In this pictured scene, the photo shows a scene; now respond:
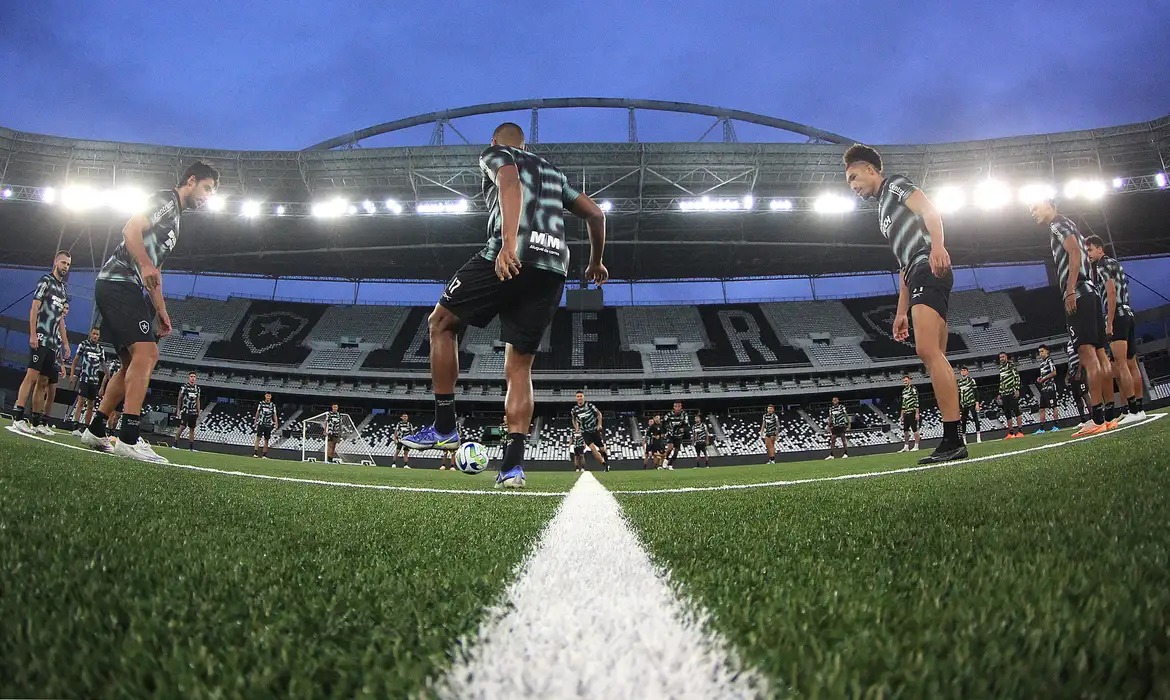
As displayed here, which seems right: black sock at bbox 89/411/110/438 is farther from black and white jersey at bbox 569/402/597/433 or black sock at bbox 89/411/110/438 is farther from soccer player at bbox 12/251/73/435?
black and white jersey at bbox 569/402/597/433

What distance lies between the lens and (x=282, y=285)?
1337 inches

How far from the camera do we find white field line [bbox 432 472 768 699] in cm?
61

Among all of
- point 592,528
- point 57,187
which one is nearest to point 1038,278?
point 592,528

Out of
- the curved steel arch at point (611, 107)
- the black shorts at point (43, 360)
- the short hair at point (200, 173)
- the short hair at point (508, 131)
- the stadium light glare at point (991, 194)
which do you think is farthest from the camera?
the curved steel arch at point (611, 107)

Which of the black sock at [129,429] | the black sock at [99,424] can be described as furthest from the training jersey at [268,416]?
the black sock at [129,429]

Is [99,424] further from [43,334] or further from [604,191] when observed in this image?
[604,191]

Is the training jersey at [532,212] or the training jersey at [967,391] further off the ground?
the training jersey at [532,212]

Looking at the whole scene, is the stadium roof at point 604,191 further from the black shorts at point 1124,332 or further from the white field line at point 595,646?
the white field line at point 595,646

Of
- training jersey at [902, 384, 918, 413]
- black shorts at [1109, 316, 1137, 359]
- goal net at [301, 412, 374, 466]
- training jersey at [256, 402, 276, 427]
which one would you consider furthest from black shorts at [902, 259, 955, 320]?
goal net at [301, 412, 374, 466]

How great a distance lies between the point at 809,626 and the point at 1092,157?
27.6 m

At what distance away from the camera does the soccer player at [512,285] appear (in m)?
3.12

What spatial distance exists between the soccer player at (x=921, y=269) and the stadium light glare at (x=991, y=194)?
69.8ft

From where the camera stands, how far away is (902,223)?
14.3 feet

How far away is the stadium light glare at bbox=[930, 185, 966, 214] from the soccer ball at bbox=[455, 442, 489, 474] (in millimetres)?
23189
